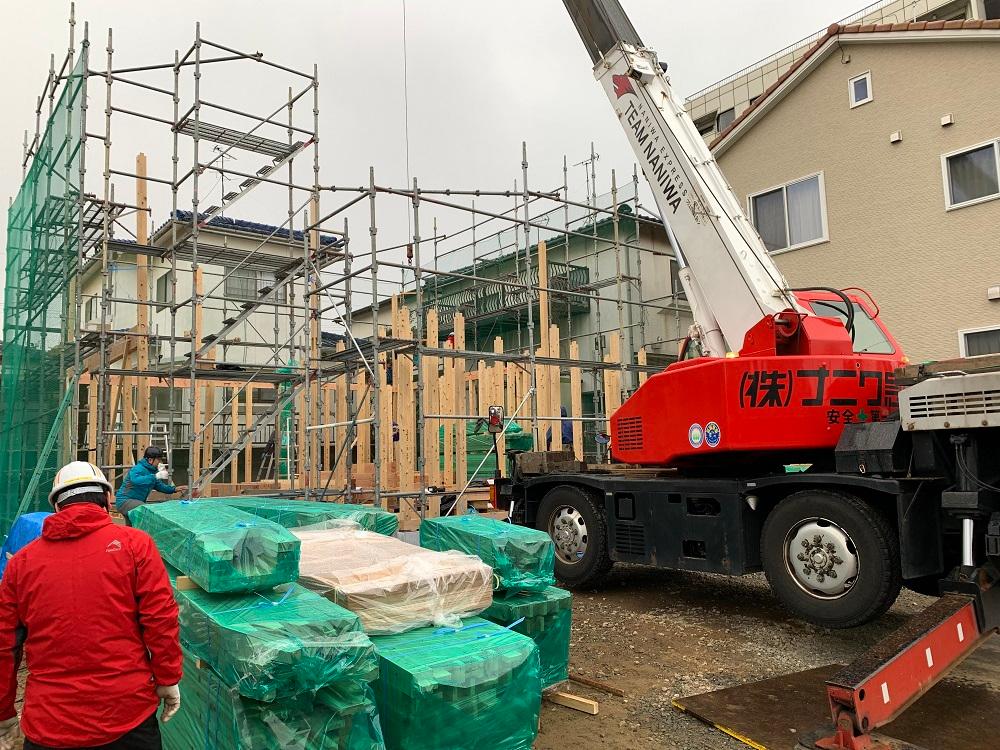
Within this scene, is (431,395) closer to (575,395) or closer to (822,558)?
(575,395)

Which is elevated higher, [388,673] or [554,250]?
[554,250]

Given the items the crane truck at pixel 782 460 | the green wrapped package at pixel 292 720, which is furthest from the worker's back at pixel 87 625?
the crane truck at pixel 782 460

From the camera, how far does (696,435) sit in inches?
263

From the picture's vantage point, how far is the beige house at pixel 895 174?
444 inches

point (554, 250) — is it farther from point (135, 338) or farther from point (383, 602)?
point (383, 602)

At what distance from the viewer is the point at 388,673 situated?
3590mm

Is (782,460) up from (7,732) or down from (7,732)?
up

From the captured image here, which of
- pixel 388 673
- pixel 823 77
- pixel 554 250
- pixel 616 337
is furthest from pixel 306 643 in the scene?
pixel 554 250

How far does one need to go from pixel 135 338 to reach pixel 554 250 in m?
12.6

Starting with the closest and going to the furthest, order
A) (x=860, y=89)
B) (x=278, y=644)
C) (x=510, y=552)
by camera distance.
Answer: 1. (x=278, y=644)
2. (x=510, y=552)
3. (x=860, y=89)

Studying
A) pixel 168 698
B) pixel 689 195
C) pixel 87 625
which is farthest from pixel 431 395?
pixel 87 625

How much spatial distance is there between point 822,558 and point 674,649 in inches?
54.2

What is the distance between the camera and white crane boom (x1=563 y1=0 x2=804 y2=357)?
711 cm

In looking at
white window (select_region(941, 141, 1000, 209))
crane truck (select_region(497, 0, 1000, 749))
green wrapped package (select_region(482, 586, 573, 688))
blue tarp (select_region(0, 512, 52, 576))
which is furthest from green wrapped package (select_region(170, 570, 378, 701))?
white window (select_region(941, 141, 1000, 209))
